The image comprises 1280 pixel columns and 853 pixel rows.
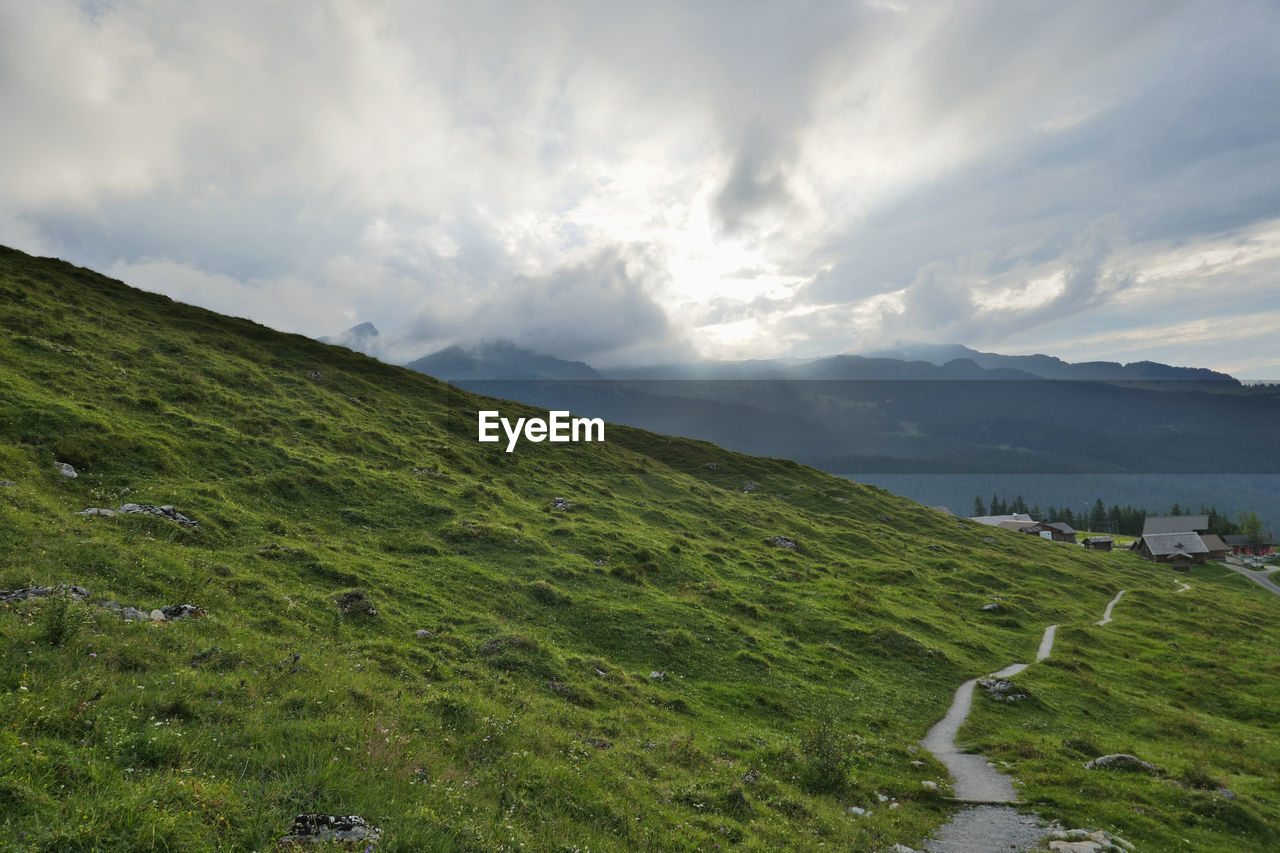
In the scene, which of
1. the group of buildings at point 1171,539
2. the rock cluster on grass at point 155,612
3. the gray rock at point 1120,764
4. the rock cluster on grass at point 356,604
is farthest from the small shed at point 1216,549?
the rock cluster on grass at point 155,612

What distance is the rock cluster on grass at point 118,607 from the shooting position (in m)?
14.5

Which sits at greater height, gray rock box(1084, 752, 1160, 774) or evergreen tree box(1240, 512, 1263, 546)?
gray rock box(1084, 752, 1160, 774)

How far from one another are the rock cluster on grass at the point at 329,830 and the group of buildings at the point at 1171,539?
581 feet

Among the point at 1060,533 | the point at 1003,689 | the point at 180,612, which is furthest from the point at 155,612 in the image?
the point at 1060,533

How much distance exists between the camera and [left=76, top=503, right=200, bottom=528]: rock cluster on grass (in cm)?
2264

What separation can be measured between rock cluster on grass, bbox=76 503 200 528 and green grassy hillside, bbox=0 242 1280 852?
0.62m

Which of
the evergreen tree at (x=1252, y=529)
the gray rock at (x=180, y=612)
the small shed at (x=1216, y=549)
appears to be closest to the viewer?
the gray rock at (x=180, y=612)

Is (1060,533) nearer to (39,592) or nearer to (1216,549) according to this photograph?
(1216,549)

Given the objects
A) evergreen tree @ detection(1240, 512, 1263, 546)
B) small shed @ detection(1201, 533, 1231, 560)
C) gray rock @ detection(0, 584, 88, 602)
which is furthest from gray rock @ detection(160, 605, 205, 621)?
evergreen tree @ detection(1240, 512, 1263, 546)

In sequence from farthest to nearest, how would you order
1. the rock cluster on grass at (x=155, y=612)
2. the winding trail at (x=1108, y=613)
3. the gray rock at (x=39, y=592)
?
the winding trail at (x=1108, y=613), the rock cluster on grass at (x=155, y=612), the gray rock at (x=39, y=592)

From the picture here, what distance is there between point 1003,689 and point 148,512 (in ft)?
155

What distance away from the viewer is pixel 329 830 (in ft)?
28.6

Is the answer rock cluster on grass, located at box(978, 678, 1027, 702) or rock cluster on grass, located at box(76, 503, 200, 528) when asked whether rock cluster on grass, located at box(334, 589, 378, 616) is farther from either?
rock cluster on grass, located at box(978, 678, 1027, 702)

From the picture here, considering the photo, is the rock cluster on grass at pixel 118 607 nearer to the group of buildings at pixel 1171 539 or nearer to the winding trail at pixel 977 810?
the winding trail at pixel 977 810
